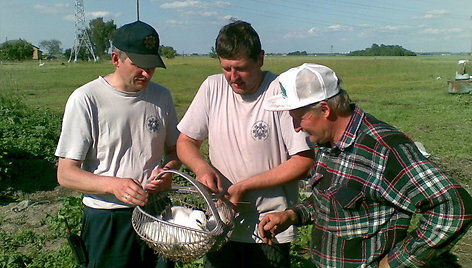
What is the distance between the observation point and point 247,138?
268 centimetres

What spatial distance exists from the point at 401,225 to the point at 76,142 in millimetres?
1603

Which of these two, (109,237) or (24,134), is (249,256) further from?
(24,134)

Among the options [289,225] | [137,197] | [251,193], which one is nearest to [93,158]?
[137,197]

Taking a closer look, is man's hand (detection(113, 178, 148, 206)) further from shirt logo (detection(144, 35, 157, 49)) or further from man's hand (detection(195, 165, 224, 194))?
shirt logo (detection(144, 35, 157, 49))

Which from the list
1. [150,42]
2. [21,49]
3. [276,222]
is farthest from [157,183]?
[21,49]

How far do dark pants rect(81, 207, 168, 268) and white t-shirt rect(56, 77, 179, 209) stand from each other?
0.05 metres

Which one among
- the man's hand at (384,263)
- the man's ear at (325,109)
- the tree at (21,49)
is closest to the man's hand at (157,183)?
the man's ear at (325,109)

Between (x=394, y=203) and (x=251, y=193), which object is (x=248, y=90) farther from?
(x=394, y=203)

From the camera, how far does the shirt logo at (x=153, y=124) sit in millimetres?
2875

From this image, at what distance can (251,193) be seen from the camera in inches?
108

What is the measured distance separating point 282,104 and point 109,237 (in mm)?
1308

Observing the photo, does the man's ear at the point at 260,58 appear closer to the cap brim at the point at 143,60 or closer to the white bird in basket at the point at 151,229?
the cap brim at the point at 143,60

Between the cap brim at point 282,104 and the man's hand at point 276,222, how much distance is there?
59 cm

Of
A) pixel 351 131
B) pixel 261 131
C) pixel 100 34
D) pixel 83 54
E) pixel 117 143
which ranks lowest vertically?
pixel 83 54
